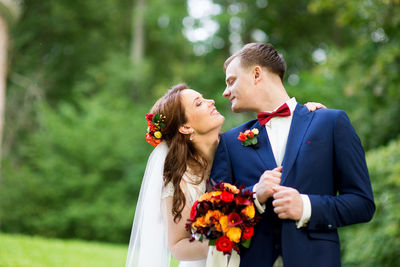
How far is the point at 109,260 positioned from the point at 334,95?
8.05 m

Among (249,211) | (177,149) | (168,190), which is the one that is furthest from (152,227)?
(249,211)

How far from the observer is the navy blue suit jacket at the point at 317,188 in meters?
2.46

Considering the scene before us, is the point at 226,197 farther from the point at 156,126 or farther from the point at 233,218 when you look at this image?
the point at 156,126

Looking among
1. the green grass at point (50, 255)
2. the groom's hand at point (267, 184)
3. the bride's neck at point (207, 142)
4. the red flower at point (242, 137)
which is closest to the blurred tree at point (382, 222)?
the green grass at point (50, 255)

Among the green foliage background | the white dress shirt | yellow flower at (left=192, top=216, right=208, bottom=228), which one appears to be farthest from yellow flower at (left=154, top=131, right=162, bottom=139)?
the green foliage background

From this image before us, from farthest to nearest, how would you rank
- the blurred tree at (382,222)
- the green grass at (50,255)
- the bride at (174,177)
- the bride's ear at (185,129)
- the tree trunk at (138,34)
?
the tree trunk at (138,34) → the green grass at (50,255) → the blurred tree at (382,222) → the bride's ear at (185,129) → the bride at (174,177)

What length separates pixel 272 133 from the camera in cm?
285

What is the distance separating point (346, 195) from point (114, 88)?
62.4ft

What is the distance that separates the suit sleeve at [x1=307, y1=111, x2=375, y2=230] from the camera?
245cm

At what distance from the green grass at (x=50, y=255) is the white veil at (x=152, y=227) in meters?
4.28

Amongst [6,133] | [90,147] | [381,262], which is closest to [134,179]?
[90,147]

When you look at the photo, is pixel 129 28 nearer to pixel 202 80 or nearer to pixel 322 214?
pixel 202 80

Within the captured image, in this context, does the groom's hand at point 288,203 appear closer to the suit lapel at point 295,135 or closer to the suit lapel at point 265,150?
the suit lapel at point 295,135

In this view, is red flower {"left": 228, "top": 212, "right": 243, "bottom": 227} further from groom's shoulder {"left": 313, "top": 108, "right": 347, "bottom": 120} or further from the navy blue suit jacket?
groom's shoulder {"left": 313, "top": 108, "right": 347, "bottom": 120}
